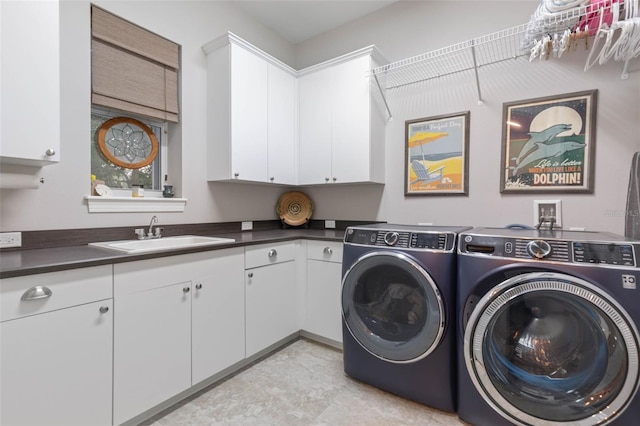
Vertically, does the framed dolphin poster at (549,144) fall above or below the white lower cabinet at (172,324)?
above

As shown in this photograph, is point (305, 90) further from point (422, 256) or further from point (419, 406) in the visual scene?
point (419, 406)

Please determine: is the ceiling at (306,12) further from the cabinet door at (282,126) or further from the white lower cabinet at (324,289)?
the white lower cabinet at (324,289)

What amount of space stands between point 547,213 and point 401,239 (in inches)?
42.3

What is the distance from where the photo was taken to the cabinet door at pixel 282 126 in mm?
2557

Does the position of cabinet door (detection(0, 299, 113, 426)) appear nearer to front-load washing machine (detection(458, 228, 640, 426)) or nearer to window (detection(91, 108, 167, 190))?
window (detection(91, 108, 167, 190))

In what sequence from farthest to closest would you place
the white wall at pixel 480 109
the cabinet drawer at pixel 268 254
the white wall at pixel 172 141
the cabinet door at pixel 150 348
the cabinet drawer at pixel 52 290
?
the cabinet drawer at pixel 268 254 → the white wall at pixel 480 109 → the white wall at pixel 172 141 → the cabinet door at pixel 150 348 → the cabinet drawer at pixel 52 290

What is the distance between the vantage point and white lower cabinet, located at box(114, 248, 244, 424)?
138cm

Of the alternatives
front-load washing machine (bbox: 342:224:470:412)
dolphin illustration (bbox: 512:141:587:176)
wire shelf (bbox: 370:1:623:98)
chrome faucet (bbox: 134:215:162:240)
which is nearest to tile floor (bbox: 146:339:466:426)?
front-load washing machine (bbox: 342:224:470:412)

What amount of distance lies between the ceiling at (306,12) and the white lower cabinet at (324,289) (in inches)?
81.5

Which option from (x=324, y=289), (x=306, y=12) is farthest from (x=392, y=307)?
(x=306, y=12)

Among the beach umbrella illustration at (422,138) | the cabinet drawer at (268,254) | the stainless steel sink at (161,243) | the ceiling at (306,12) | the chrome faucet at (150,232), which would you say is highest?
the ceiling at (306,12)

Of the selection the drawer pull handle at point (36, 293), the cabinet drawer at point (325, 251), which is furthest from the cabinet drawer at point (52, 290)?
the cabinet drawer at point (325, 251)

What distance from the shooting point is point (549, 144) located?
1917 millimetres

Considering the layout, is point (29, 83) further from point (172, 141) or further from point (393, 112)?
point (393, 112)
